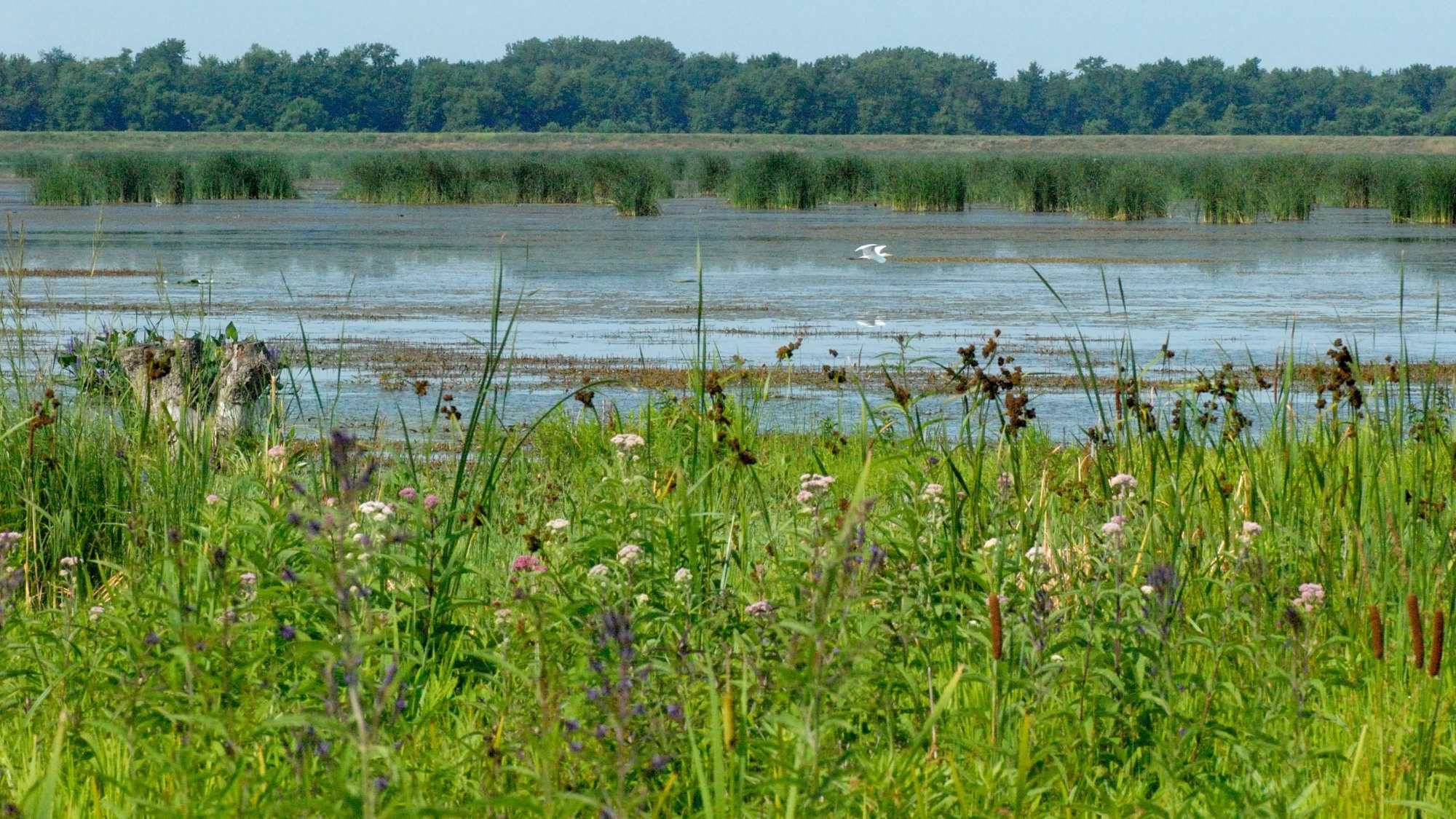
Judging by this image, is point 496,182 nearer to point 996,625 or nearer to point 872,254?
point 872,254

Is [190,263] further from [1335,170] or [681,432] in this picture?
[1335,170]

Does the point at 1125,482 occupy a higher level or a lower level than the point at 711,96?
lower

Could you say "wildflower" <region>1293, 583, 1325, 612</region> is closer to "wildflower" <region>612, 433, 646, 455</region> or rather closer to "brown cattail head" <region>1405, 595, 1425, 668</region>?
"brown cattail head" <region>1405, 595, 1425, 668</region>

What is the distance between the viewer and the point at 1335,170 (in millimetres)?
37000

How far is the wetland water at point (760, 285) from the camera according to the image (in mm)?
12062

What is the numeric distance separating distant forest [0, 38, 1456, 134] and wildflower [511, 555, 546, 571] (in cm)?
10294

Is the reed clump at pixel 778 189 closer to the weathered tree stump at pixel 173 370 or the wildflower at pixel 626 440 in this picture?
the weathered tree stump at pixel 173 370

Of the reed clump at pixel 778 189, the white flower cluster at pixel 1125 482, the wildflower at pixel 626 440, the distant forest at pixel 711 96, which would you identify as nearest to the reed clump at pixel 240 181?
the reed clump at pixel 778 189

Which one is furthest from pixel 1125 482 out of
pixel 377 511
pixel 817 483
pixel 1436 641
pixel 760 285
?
pixel 760 285

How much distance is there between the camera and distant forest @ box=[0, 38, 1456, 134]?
10362 cm

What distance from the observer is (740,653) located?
3094 mm

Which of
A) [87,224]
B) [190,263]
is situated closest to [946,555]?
[190,263]

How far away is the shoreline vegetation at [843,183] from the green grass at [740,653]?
91.5 ft

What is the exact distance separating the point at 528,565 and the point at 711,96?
118 meters
